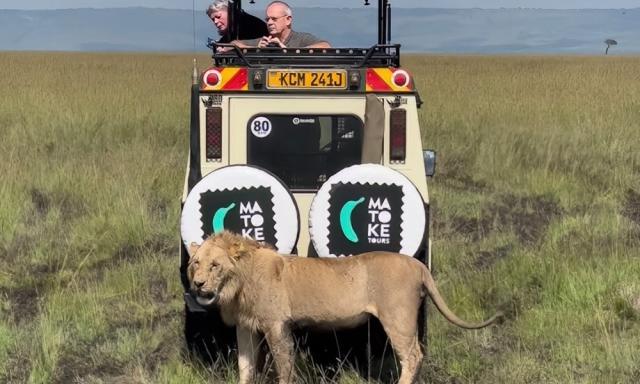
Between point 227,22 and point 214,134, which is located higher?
point 227,22

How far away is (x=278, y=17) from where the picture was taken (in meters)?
5.79

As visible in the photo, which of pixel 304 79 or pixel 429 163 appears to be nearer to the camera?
pixel 304 79

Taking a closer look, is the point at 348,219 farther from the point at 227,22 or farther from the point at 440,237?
the point at 440,237

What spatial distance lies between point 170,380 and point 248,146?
1.25 metres

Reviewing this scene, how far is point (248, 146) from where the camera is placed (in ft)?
14.8

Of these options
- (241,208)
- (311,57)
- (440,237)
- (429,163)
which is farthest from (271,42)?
(440,237)

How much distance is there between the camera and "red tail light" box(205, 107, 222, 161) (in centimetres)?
443

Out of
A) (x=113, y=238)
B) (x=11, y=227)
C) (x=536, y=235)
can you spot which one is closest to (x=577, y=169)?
(x=536, y=235)

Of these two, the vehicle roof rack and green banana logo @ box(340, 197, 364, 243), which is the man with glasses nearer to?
the vehicle roof rack

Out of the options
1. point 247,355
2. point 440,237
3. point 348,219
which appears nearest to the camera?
point 247,355

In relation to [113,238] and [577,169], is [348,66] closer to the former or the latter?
[113,238]

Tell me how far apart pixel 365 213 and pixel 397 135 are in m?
0.67

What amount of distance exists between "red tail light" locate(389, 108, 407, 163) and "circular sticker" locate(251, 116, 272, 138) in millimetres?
634

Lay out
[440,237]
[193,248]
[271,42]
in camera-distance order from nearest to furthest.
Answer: [193,248] < [271,42] < [440,237]
